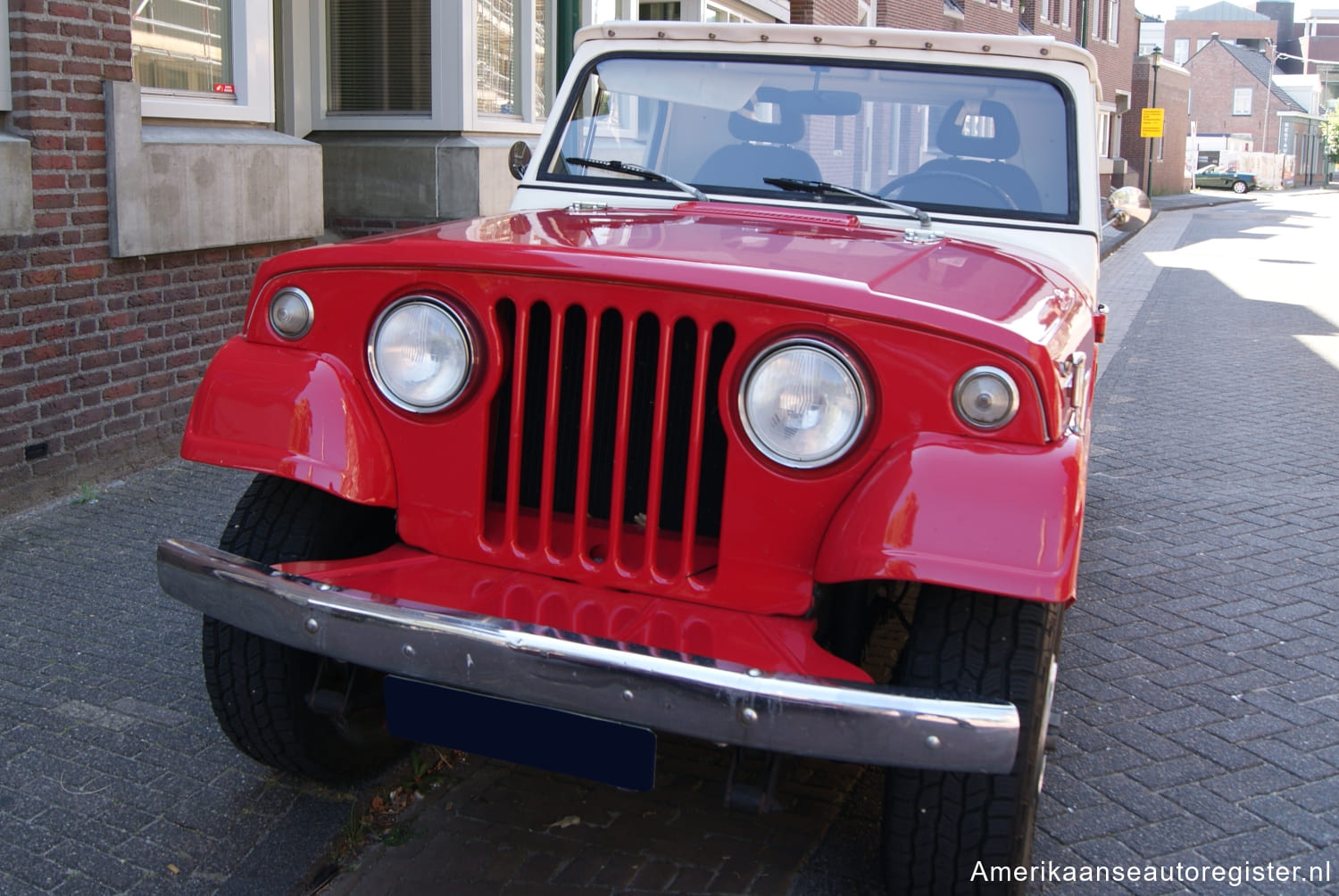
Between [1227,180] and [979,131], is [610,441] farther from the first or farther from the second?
[1227,180]

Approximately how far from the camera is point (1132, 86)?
4675 cm

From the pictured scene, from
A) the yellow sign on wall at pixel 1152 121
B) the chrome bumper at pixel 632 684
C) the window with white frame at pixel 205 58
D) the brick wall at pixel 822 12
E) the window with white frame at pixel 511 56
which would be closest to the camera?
the chrome bumper at pixel 632 684

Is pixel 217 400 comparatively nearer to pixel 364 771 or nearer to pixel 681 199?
pixel 364 771

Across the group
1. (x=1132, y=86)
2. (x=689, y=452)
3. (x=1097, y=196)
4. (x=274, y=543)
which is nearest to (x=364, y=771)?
(x=274, y=543)

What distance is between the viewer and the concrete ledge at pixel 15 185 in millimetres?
4816

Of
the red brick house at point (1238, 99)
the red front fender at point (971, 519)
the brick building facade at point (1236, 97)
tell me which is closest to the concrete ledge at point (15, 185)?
the red front fender at point (971, 519)

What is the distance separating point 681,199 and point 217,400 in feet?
4.98

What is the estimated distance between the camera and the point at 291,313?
272 cm

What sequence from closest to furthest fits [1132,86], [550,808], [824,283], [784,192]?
[824,283] < [550,808] < [784,192] < [1132,86]

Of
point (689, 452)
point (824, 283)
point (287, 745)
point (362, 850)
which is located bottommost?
point (362, 850)

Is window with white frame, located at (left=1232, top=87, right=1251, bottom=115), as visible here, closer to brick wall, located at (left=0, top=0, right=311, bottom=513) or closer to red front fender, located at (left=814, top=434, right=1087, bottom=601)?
brick wall, located at (left=0, top=0, right=311, bottom=513)

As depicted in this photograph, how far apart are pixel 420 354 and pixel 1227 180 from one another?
63.1 meters

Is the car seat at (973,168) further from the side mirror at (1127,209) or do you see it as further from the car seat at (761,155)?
the side mirror at (1127,209)

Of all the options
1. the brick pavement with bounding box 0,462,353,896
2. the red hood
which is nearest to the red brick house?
the red hood
